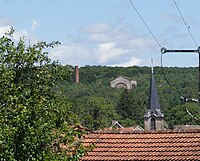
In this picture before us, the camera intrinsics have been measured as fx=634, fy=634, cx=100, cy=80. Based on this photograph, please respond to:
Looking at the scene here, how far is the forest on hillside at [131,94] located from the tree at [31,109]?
54.6 metres

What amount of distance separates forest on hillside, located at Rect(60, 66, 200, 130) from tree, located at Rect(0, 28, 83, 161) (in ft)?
179

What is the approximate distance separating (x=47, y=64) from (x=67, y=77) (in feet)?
1.84

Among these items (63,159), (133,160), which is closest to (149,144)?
(133,160)

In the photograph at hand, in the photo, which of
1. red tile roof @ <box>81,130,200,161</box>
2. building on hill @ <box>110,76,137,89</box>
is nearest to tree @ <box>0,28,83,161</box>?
red tile roof @ <box>81,130,200,161</box>

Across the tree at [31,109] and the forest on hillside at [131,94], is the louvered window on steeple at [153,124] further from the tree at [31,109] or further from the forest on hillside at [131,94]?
the tree at [31,109]

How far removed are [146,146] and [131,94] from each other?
275ft

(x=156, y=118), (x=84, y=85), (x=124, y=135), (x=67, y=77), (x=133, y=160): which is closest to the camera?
(x=67, y=77)

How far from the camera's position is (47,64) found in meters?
13.2

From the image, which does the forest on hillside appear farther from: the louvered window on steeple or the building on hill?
the louvered window on steeple

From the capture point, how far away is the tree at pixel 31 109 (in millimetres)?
10195

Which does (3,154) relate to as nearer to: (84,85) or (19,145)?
(19,145)

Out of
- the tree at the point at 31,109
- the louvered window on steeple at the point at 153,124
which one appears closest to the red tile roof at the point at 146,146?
the tree at the point at 31,109

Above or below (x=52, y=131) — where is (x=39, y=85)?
above

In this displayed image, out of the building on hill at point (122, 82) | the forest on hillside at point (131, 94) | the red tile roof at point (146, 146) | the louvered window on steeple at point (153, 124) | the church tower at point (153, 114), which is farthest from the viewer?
the building on hill at point (122, 82)
